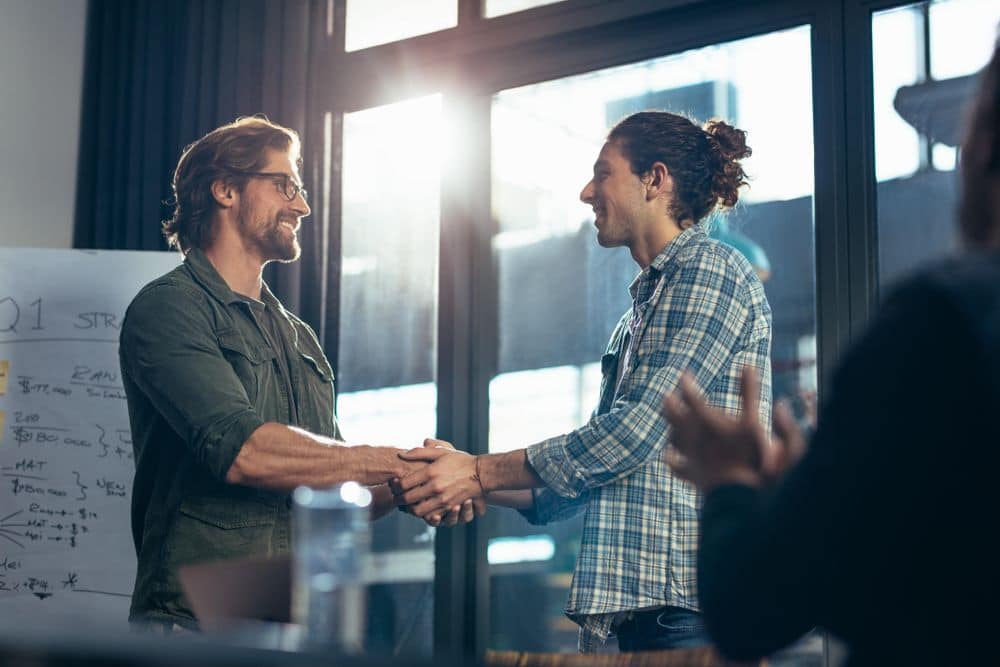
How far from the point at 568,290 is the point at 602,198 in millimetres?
546

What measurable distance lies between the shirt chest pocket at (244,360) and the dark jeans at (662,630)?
96 centimetres

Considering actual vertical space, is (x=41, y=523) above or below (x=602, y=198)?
below

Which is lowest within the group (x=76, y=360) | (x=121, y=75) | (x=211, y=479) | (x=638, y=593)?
(x=638, y=593)

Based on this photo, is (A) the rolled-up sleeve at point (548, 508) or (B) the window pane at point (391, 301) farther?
(B) the window pane at point (391, 301)

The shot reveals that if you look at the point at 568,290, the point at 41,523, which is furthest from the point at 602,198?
the point at 41,523

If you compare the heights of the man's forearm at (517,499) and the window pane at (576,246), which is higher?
the window pane at (576,246)

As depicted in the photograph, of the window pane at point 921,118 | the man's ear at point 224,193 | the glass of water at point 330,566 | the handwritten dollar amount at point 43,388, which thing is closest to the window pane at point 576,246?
the window pane at point 921,118

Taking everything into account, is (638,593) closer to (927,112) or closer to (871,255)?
(871,255)

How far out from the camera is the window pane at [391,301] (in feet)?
11.1

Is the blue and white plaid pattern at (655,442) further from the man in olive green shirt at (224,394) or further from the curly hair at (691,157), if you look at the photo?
the man in olive green shirt at (224,394)

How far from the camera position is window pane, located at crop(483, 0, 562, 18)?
3.38m

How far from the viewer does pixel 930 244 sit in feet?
9.00

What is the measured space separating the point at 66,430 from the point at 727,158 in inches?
81.0

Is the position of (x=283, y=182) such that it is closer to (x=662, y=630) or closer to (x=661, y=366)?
(x=661, y=366)
